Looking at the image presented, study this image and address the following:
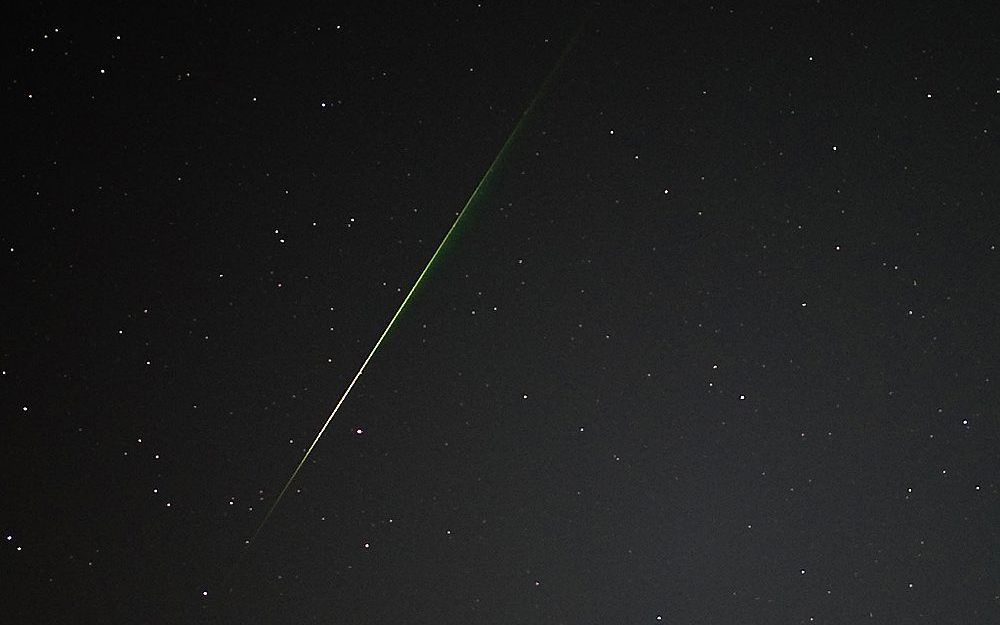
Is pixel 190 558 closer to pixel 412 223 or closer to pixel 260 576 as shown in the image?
pixel 260 576

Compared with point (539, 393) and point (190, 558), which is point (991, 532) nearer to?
point (539, 393)

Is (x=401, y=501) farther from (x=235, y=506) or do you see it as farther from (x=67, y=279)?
(x=67, y=279)

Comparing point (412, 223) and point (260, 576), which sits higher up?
point (412, 223)

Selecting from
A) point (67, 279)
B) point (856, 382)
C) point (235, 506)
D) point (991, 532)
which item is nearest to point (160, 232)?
point (67, 279)

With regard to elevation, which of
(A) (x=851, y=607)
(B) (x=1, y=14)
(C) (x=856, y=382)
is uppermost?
(B) (x=1, y=14)

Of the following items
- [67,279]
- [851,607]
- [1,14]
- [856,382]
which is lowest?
[851,607]

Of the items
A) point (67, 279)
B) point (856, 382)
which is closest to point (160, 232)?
point (67, 279)

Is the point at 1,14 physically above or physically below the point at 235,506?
above

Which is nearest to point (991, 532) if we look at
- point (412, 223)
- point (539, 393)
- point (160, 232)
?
point (539, 393)
